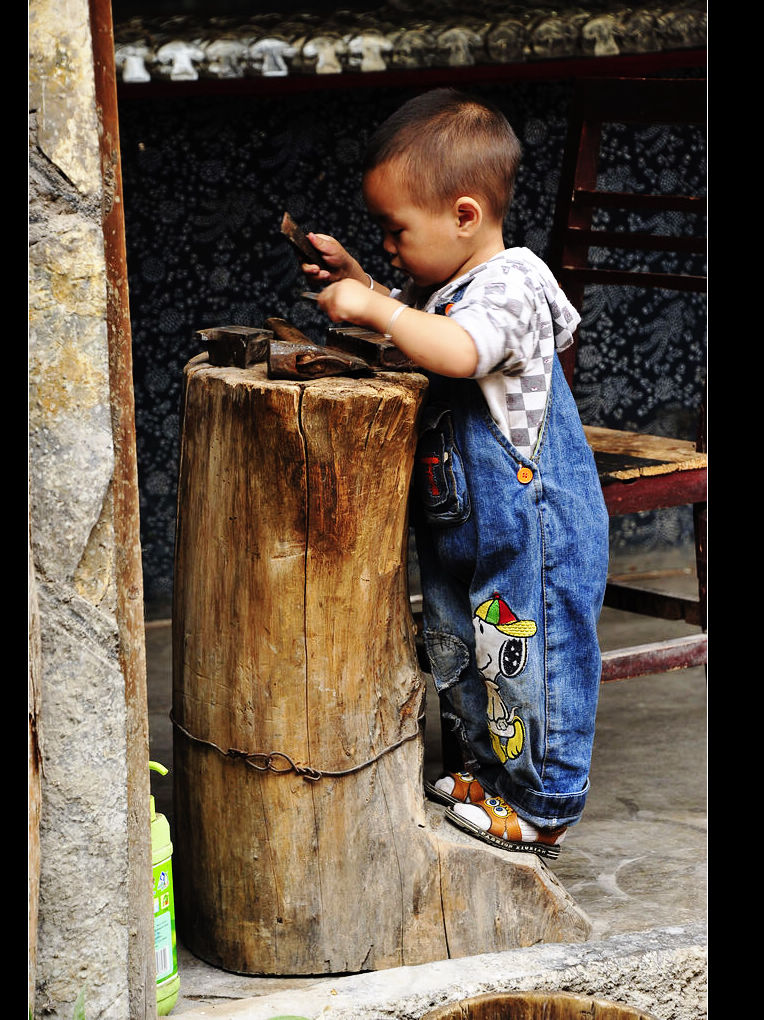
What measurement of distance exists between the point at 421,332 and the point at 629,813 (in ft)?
4.11

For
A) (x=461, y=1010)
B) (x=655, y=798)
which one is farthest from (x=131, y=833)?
(x=655, y=798)

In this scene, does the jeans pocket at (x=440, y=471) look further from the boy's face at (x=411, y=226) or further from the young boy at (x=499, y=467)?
the boy's face at (x=411, y=226)

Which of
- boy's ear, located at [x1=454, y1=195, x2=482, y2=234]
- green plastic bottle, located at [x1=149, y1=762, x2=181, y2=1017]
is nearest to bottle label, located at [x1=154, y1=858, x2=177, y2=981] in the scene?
green plastic bottle, located at [x1=149, y1=762, x2=181, y2=1017]

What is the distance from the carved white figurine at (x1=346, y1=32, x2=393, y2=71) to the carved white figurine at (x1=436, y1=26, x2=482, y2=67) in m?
0.12

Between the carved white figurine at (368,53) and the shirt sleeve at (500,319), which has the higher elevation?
the carved white figurine at (368,53)

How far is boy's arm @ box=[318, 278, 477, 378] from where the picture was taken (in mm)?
1745

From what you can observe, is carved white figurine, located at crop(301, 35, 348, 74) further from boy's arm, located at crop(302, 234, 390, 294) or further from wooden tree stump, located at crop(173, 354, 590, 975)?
wooden tree stump, located at crop(173, 354, 590, 975)

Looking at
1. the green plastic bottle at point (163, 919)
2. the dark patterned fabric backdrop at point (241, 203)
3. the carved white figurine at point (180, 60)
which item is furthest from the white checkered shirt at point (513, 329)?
the dark patterned fabric backdrop at point (241, 203)

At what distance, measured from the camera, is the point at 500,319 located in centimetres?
178

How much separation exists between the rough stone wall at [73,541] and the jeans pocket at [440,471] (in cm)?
58


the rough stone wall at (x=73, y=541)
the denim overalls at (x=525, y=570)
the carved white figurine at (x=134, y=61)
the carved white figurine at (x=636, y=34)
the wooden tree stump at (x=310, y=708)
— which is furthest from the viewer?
the carved white figurine at (x=636, y=34)

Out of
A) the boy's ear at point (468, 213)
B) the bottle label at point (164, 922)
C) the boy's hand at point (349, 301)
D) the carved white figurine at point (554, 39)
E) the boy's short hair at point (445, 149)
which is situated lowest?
the bottle label at point (164, 922)

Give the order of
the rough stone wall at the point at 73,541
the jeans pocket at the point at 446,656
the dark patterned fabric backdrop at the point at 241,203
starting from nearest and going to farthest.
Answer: the rough stone wall at the point at 73,541, the jeans pocket at the point at 446,656, the dark patterned fabric backdrop at the point at 241,203

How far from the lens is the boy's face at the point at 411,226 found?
1867 mm
